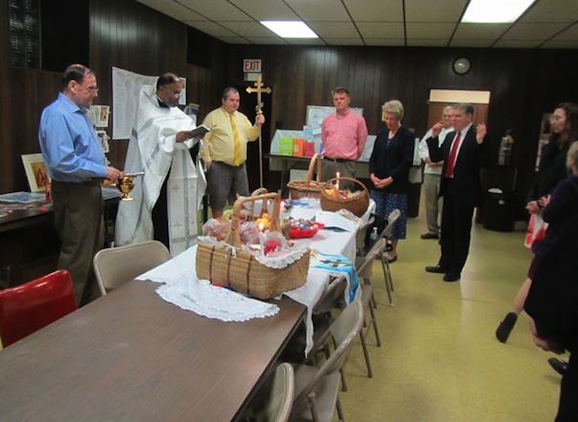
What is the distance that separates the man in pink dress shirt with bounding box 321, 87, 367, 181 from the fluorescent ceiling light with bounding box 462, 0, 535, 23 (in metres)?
1.47

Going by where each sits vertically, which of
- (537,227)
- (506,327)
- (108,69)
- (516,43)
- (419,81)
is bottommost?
(506,327)

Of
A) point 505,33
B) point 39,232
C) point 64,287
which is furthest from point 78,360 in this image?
point 505,33

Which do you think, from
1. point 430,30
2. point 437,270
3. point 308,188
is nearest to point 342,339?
point 308,188

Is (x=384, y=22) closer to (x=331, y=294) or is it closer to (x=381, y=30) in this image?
(x=381, y=30)

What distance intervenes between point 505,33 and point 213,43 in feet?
12.8

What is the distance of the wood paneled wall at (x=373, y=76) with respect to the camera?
5.54 metres

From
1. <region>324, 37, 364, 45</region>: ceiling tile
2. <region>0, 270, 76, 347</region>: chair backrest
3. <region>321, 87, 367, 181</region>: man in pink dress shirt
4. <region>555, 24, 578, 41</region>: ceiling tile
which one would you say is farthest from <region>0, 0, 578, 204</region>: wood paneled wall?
<region>0, 270, 76, 347</region>: chair backrest

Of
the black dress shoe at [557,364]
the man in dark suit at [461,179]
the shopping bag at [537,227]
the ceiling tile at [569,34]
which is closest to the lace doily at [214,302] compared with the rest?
the black dress shoe at [557,364]

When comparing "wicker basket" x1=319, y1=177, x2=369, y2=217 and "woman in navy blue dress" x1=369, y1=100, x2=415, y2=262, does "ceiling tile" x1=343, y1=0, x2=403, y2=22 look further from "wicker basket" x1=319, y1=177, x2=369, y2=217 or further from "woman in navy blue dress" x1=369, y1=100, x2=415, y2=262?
"wicker basket" x1=319, y1=177, x2=369, y2=217

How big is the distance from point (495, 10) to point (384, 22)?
1208 mm

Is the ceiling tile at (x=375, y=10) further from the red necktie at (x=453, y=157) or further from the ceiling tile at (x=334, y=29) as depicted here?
the red necktie at (x=453, y=157)

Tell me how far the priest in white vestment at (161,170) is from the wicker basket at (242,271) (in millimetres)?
1868

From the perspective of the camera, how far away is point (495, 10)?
4.70 m

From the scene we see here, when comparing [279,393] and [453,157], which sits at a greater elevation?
[453,157]
